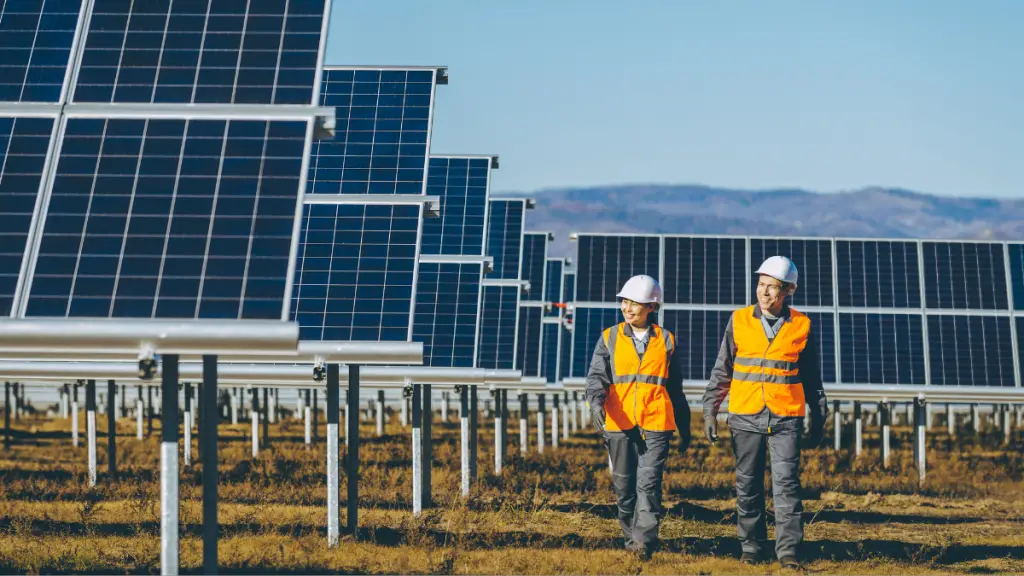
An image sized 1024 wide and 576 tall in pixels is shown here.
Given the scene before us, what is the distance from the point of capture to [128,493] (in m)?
21.9

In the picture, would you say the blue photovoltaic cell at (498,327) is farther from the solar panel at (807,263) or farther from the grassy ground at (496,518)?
the solar panel at (807,263)

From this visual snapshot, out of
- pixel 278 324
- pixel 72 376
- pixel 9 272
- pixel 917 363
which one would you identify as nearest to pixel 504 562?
pixel 278 324

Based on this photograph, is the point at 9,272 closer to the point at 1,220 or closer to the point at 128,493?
the point at 1,220

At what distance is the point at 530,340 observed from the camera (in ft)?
138

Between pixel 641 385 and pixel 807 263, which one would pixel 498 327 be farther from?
pixel 641 385

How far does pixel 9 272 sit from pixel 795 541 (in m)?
7.42

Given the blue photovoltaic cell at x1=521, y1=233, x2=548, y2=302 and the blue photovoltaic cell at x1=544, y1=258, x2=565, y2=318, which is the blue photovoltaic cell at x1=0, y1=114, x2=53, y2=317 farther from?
the blue photovoltaic cell at x1=544, y1=258, x2=565, y2=318

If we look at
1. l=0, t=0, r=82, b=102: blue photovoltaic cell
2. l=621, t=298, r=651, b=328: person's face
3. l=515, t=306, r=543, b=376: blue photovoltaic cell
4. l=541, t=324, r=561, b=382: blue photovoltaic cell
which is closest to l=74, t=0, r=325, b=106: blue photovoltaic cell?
l=0, t=0, r=82, b=102: blue photovoltaic cell

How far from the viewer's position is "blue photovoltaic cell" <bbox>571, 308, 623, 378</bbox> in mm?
32938

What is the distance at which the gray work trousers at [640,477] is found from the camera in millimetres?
14062

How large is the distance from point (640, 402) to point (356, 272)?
434 centimetres

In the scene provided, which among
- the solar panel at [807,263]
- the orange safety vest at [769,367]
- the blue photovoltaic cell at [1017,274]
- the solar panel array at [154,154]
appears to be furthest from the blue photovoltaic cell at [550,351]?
the solar panel array at [154,154]

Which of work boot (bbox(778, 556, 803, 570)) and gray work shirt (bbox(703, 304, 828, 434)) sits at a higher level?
gray work shirt (bbox(703, 304, 828, 434))

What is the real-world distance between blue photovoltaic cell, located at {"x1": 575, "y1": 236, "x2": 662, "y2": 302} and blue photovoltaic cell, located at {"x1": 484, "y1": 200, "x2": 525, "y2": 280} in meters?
3.54
